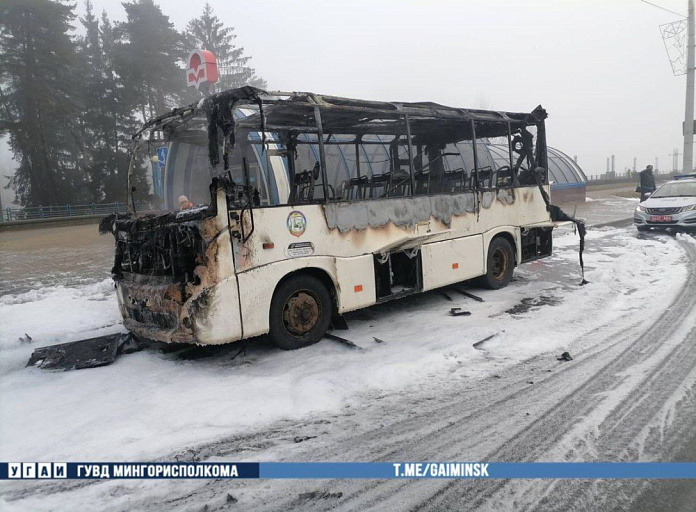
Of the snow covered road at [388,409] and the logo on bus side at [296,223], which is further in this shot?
the logo on bus side at [296,223]

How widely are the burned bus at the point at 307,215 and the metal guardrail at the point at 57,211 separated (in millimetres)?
27704

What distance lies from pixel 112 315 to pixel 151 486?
17.1 feet

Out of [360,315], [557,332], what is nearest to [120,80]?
[360,315]

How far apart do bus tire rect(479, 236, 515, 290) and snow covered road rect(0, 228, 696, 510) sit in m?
1.69

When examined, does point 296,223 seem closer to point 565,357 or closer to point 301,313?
point 301,313

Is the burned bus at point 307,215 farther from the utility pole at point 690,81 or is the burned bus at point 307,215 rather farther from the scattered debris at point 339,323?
the utility pole at point 690,81

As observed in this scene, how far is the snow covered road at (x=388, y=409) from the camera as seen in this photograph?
9.53 feet

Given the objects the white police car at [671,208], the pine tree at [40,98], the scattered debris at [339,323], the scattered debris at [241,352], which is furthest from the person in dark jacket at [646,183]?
the pine tree at [40,98]

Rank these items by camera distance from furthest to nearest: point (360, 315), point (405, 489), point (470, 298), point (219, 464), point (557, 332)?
point (470, 298) < point (360, 315) < point (557, 332) < point (219, 464) < point (405, 489)

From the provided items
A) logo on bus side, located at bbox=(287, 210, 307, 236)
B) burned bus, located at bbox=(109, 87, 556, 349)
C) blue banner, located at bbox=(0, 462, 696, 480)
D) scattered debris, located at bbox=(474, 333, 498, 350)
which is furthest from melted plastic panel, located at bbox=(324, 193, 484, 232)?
blue banner, located at bbox=(0, 462, 696, 480)

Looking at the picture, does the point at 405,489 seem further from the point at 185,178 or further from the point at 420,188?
the point at 185,178

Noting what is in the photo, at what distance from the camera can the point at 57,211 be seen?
32.8m

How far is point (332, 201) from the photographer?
580 cm

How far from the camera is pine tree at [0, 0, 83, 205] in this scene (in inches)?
1192
